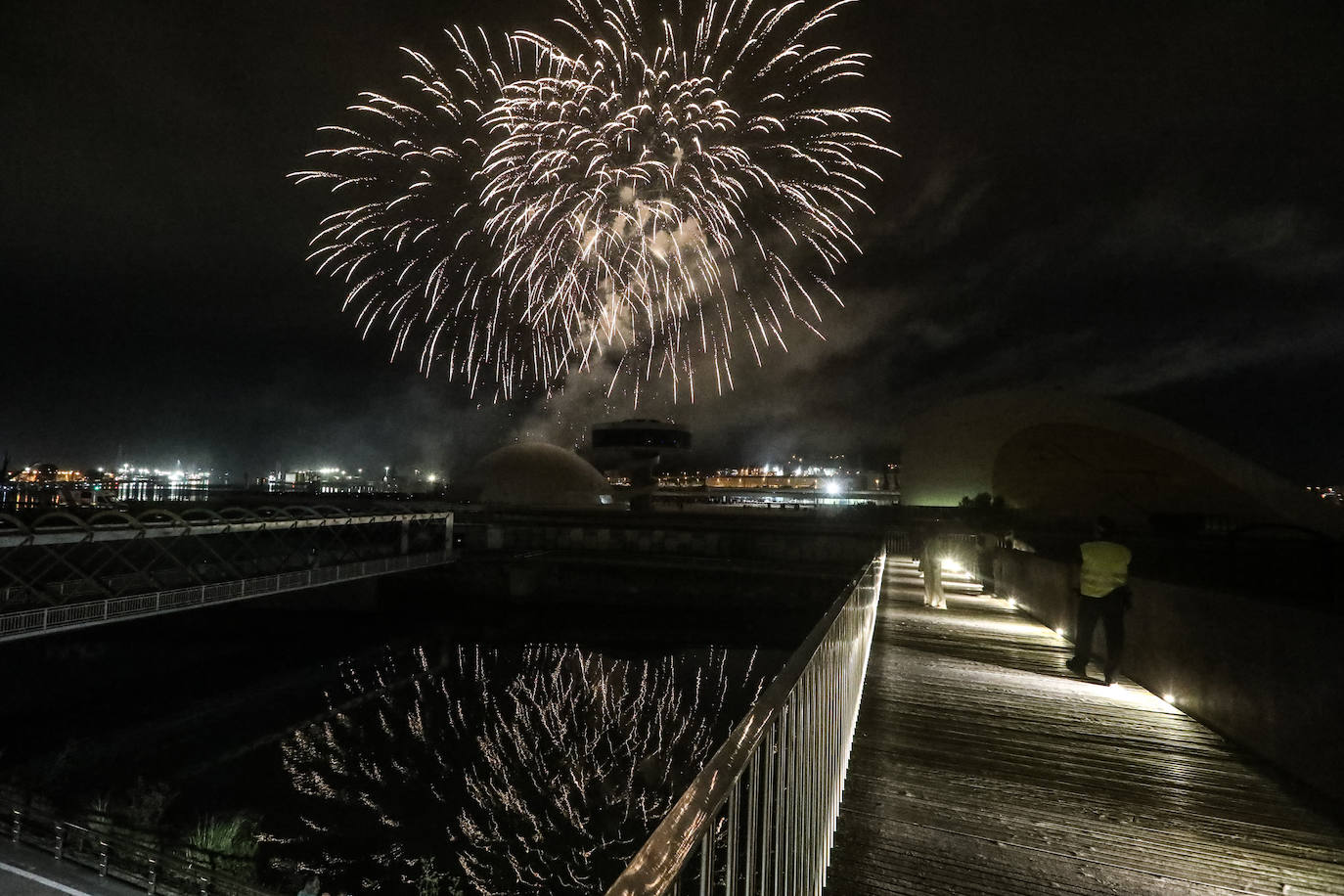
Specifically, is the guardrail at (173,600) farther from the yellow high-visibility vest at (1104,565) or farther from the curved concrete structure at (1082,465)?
the curved concrete structure at (1082,465)

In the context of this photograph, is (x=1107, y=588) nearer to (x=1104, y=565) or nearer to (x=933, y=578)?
(x=1104, y=565)

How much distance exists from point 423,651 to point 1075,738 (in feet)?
92.3

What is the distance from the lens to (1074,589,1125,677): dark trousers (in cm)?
798

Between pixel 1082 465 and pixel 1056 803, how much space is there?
5599 cm

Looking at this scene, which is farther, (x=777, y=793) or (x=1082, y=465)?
(x=1082, y=465)

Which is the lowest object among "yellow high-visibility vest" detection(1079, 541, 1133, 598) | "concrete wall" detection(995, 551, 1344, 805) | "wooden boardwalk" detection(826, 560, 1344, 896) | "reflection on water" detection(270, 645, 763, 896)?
"reflection on water" detection(270, 645, 763, 896)

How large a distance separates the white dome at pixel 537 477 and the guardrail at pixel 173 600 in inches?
1713

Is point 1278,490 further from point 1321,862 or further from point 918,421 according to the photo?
point 1321,862

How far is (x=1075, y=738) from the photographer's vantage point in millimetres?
6281

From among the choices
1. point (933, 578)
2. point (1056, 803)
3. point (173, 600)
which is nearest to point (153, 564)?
point (173, 600)

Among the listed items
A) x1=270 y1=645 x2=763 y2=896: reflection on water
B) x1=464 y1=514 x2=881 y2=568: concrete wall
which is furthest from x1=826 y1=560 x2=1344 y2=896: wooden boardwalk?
x1=464 y1=514 x2=881 y2=568: concrete wall

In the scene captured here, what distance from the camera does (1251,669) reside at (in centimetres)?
614

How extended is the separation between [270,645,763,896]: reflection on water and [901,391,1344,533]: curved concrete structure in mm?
37779

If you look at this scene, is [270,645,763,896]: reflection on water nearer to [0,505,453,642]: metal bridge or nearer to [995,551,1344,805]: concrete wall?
[0,505,453,642]: metal bridge
